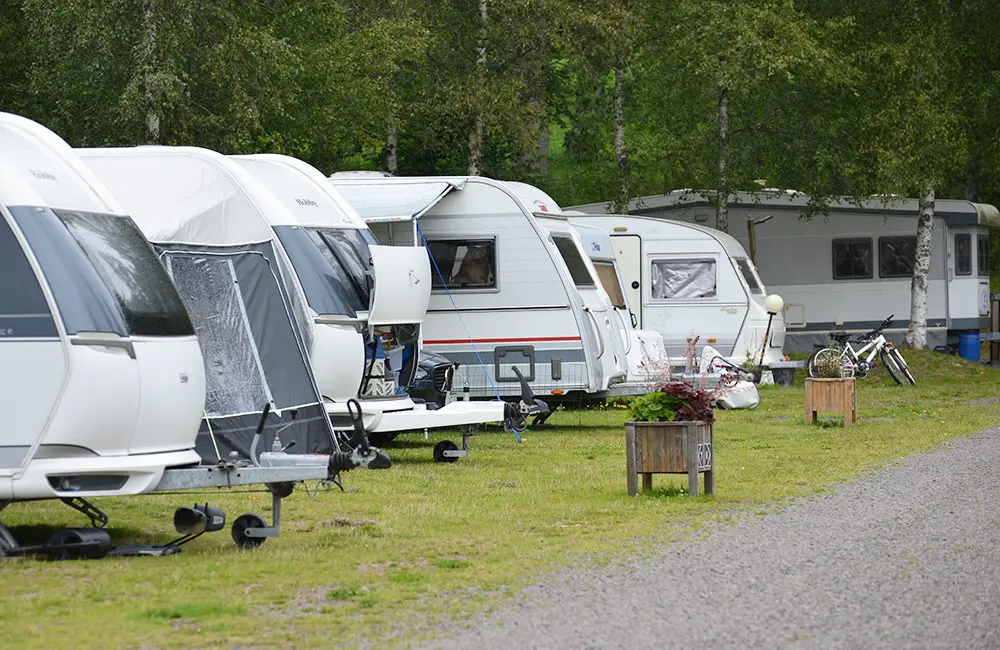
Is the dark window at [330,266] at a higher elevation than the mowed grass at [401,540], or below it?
higher

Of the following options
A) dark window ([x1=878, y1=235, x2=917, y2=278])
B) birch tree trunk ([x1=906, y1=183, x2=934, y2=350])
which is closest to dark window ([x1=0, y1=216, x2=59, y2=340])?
birch tree trunk ([x1=906, y1=183, x2=934, y2=350])

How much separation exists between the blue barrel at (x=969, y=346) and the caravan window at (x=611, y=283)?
11355 millimetres

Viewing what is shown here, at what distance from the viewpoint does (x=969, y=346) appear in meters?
29.0

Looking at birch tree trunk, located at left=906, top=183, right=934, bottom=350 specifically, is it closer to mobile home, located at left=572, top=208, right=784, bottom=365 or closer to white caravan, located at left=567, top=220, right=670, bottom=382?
mobile home, located at left=572, top=208, right=784, bottom=365

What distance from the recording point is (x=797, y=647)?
6.04m

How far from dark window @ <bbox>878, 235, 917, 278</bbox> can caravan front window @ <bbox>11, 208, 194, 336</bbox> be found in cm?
2143

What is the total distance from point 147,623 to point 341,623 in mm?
841

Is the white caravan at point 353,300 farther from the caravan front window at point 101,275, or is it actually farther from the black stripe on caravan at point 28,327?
the black stripe on caravan at point 28,327

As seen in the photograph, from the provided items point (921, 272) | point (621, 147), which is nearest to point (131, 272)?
point (921, 272)

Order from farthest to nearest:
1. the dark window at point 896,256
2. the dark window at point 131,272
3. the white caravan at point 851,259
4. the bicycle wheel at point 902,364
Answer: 1. the dark window at point 896,256
2. the white caravan at point 851,259
3. the bicycle wheel at point 902,364
4. the dark window at point 131,272

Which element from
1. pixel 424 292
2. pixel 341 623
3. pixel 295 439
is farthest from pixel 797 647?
pixel 424 292

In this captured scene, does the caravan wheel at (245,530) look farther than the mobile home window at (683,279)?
No

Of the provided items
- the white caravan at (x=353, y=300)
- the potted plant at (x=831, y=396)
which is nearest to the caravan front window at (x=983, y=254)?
the potted plant at (x=831, y=396)

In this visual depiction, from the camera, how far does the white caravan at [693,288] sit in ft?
77.5
